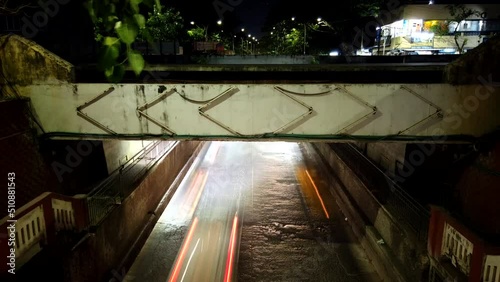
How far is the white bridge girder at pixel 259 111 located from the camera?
8422 mm

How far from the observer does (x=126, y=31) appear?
235 centimetres

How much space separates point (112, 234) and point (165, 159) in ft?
20.2

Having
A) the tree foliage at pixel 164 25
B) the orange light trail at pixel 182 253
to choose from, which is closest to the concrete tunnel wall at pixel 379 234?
the orange light trail at pixel 182 253

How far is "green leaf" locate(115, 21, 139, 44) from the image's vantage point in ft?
7.61

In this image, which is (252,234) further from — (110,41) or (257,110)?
(110,41)

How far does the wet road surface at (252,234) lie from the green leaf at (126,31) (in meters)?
8.85

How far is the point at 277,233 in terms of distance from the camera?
12.6 m

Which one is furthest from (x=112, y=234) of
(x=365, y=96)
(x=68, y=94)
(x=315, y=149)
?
(x=315, y=149)

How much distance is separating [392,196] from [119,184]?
8.25m

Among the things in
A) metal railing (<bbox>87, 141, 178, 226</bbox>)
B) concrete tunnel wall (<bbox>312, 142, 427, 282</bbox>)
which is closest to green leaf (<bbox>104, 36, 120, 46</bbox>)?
metal railing (<bbox>87, 141, 178, 226</bbox>)

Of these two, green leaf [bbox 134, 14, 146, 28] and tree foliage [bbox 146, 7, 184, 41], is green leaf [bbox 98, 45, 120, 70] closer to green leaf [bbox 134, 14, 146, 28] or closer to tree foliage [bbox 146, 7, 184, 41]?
green leaf [bbox 134, 14, 146, 28]

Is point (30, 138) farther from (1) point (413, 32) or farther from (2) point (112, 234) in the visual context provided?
(1) point (413, 32)

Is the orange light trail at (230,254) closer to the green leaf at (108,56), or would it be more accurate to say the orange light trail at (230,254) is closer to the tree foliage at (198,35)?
the green leaf at (108,56)

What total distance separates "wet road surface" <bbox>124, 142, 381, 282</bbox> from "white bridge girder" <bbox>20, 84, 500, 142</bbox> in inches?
167
